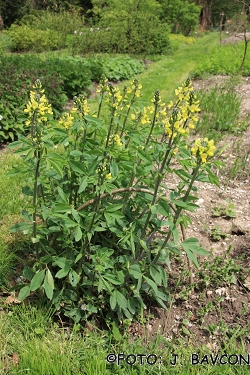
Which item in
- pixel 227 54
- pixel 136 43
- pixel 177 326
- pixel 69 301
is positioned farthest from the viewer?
pixel 136 43

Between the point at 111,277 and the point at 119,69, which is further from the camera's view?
the point at 119,69

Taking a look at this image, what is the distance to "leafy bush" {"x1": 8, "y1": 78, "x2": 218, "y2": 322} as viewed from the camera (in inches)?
63.9

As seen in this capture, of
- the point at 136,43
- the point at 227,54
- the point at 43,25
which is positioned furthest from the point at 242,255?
the point at 43,25

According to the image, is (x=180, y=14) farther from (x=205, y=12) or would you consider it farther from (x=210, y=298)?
(x=210, y=298)

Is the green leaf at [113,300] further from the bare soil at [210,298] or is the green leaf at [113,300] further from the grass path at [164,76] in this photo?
the grass path at [164,76]

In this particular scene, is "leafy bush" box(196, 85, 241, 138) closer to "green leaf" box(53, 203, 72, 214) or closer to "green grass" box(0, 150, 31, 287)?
"green grass" box(0, 150, 31, 287)

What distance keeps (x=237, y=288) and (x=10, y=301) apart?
1.58 metres

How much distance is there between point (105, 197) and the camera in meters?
1.94

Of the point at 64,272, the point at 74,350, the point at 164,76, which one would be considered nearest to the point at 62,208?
the point at 64,272

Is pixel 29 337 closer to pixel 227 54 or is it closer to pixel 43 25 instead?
pixel 227 54

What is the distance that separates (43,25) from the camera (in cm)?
1280

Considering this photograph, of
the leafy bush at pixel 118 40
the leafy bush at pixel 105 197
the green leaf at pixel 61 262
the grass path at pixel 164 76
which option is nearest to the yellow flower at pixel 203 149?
the leafy bush at pixel 105 197

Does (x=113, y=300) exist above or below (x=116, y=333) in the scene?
above

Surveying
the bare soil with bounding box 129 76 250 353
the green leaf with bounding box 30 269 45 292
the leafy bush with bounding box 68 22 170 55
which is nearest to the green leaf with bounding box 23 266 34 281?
the green leaf with bounding box 30 269 45 292
